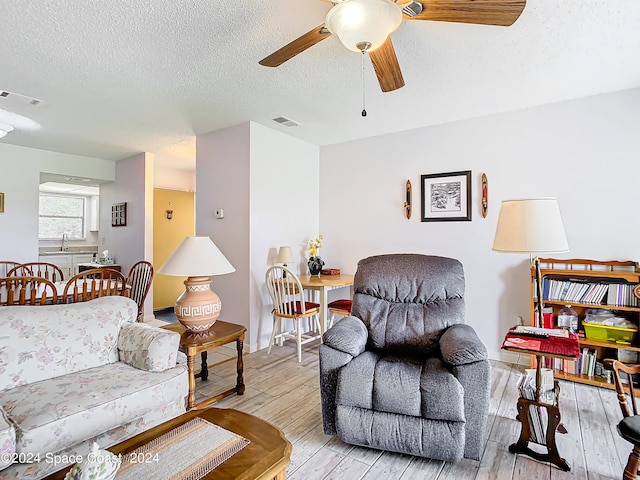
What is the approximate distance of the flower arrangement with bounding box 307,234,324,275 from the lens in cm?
418

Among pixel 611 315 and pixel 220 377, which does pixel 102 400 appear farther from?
pixel 611 315

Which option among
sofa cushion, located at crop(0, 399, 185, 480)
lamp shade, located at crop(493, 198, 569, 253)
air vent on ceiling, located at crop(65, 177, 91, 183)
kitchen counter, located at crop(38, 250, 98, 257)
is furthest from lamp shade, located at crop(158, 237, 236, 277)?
kitchen counter, located at crop(38, 250, 98, 257)

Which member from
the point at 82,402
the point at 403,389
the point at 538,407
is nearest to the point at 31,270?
the point at 82,402

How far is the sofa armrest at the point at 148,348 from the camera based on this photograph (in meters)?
2.01

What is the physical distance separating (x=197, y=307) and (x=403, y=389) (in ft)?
4.76

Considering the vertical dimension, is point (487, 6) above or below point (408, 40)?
below

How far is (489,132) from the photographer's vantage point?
3455 millimetres

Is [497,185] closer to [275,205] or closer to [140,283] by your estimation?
[275,205]

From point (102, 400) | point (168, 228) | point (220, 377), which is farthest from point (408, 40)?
point (168, 228)

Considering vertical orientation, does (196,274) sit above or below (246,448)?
above

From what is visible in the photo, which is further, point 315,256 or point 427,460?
point 315,256

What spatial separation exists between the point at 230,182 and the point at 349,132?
1.51 metres

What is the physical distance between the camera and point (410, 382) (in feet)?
5.92

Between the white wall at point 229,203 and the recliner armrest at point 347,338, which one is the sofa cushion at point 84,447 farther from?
the white wall at point 229,203
